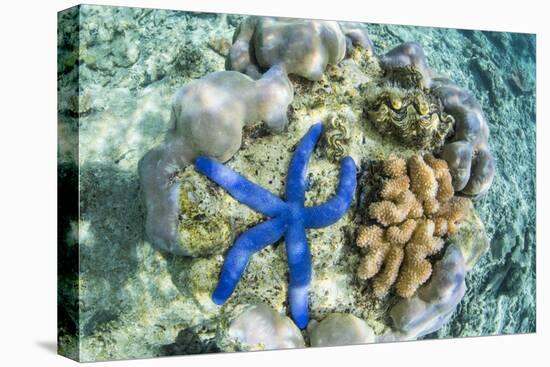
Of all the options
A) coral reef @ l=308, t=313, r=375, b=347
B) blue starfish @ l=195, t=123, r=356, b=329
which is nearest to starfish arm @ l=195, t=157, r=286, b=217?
blue starfish @ l=195, t=123, r=356, b=329

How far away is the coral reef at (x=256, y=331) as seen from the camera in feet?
16.9

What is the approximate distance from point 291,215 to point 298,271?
1.34ft

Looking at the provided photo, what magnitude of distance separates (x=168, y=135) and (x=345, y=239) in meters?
1.55

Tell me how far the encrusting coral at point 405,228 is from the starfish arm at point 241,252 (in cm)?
75

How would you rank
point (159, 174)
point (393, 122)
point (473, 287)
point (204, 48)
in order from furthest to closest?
1. point (473, 287)
2. point (393, 122)
3. point (204, 48)
4. point (159, 174)

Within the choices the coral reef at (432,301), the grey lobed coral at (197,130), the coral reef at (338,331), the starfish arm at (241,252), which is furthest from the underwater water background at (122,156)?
the coral reef at (432,301)

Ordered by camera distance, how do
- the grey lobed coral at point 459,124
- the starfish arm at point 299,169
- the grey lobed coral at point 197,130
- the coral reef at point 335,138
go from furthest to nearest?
the grey lobed coral at point 459,124 → the coral reef at point 335,138 → the starfish arm at point 299,169 → the grey lobed coral at point 197,130

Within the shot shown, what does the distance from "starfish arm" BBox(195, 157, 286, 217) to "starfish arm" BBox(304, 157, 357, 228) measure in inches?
9.6

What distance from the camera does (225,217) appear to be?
16.9 ft

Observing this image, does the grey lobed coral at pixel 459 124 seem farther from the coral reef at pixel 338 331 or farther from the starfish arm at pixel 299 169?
the coral reef at pixel 338 331

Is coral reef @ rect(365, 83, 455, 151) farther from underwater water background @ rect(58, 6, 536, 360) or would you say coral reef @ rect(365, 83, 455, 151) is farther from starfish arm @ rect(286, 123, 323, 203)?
underwater water background @ rect(58, 6, 536, 360)

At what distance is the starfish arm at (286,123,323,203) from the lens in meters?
5.29

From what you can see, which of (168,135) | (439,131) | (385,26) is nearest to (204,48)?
(168,135)

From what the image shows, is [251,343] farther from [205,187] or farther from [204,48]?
[204,48]
